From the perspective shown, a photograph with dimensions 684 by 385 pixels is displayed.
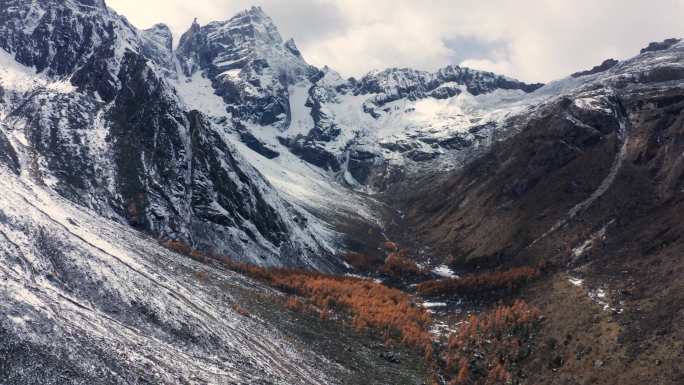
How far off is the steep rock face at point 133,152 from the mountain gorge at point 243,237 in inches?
17.6

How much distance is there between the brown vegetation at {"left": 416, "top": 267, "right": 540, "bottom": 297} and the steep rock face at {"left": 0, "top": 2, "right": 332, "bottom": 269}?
25158 mm

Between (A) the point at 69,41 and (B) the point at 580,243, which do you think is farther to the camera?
(A) the point at 69,41

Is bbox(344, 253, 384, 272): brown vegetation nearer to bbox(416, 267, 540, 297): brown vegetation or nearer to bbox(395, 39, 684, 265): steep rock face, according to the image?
bbox(416, 267, 540, 297): brown vegetation

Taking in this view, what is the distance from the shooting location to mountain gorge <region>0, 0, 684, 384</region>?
1490 inches

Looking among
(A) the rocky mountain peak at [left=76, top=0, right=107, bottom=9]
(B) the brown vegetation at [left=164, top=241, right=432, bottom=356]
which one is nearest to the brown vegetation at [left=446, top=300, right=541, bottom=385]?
(B) the brown vegetation at [left=164, top=241, right=432, bottom=356]

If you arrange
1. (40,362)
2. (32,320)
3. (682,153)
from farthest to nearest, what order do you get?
(682,153) → (32,320) → (40,362)

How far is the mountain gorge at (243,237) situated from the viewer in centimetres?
3784

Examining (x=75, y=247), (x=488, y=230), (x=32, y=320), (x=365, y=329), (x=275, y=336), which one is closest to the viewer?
(x=32, y=320)

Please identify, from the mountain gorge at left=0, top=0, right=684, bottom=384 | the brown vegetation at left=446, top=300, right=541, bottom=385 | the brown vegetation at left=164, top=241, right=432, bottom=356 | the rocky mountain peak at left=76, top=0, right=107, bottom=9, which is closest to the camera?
the mountain gorge at left=0, top=0, right=684, bottom=384

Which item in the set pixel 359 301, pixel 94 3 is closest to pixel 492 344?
pixel 359 301

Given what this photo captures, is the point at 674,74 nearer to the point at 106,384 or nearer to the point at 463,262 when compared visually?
the point at 463,262

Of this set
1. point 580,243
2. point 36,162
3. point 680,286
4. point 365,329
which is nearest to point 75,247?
point 365,329

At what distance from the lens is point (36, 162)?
79.4 metres

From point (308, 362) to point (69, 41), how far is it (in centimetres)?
11075
